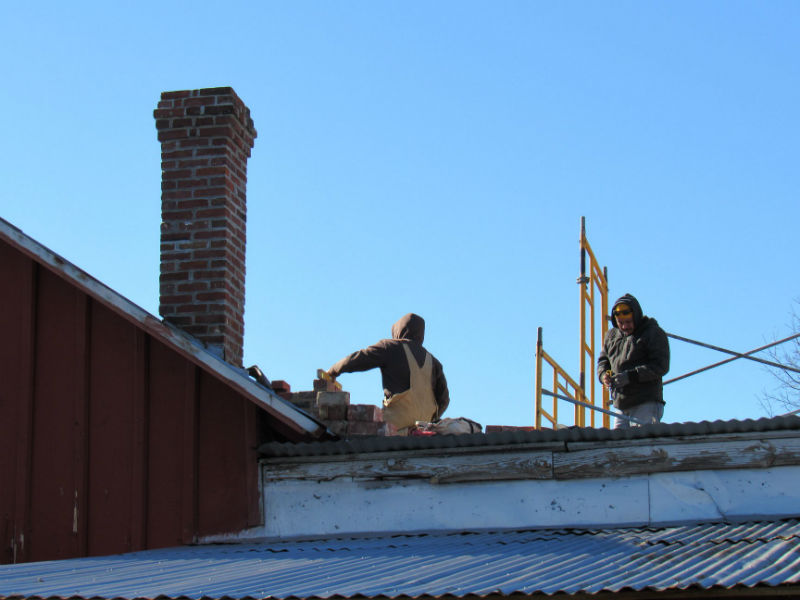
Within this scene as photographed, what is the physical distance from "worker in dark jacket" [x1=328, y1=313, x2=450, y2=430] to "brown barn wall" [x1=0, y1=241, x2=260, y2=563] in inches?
53.7

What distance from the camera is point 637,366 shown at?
369 inches

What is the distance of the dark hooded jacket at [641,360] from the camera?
9.31m

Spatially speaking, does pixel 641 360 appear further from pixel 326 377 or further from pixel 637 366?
pixel 326 377

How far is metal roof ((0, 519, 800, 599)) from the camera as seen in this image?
5.97 m

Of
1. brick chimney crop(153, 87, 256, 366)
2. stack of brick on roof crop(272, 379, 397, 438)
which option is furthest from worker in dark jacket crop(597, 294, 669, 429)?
brick chimney crop(153, 87, 256, 366)

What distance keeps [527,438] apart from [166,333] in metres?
2.53

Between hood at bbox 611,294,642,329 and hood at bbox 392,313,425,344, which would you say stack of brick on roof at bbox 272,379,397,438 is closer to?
hood at bbox 392,313,425,344

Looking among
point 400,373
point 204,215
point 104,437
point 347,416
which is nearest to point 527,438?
point 347,416

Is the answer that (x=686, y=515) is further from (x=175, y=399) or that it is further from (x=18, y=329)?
(x=18, y=329)

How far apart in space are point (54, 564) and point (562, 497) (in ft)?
10.2

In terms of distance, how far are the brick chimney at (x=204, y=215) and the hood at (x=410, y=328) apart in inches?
48.1

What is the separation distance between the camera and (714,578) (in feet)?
19.2

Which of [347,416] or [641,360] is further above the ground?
[641,360]

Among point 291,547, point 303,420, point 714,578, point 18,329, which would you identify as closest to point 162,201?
point 18,329
